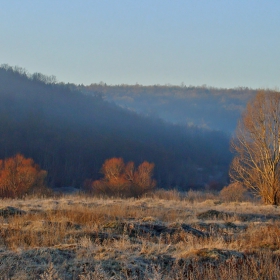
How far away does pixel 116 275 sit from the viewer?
5.59 metres

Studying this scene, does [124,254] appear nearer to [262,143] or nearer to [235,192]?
[262,143]

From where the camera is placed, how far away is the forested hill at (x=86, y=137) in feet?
309

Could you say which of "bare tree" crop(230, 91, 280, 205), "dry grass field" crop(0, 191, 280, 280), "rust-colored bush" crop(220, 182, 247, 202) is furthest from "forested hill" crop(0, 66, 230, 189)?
"dry grass field" crop(0, 191, 280, 280)

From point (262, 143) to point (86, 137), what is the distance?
92.8 metres

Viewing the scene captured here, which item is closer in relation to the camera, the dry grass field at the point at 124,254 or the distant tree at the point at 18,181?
the dry grass field at the point at 124,254

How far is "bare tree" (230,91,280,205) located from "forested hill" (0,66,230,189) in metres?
60.3

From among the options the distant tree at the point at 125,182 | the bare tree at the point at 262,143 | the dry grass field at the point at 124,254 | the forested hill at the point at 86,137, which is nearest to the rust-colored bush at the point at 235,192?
the distant tree at the point at 125,182

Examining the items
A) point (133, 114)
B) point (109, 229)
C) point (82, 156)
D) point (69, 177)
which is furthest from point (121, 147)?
point (109, 229)

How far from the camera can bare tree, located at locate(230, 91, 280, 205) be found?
874 inches

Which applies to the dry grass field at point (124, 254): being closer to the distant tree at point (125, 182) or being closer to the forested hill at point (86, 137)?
the distant tree at point (125, 182)

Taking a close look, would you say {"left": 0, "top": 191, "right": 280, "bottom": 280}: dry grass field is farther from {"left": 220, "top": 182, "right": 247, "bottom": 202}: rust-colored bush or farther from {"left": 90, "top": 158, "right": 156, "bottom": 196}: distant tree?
{"left": 90, "top": 158, "right": 156, "bottom": 196}: distant tree

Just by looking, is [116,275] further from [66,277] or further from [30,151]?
[30,151]

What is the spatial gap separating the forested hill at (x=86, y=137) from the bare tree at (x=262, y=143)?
198ft

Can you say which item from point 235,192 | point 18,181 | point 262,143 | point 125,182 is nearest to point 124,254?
point 262,143
